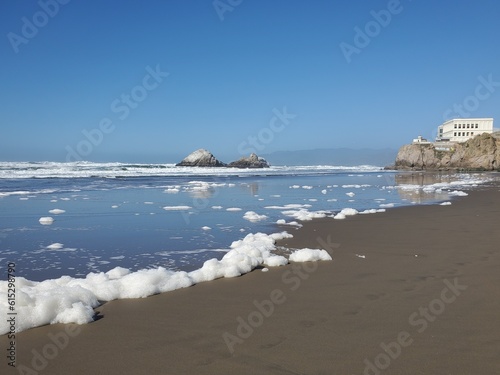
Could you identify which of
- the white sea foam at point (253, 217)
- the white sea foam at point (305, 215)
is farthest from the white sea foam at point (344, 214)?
the white sea foam at point (253, 217)

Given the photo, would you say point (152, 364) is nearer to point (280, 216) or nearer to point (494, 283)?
point (494, 283)

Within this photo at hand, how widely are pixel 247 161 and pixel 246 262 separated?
247 ft

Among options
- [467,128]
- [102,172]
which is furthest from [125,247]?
[467,128]

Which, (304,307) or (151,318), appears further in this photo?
(304,307)

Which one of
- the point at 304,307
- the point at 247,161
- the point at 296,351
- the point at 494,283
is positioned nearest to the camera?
the point at 296,351

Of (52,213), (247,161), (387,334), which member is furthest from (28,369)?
(247,161)

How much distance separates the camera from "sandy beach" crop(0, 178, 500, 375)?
2807 millimetres

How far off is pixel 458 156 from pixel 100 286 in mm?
66108

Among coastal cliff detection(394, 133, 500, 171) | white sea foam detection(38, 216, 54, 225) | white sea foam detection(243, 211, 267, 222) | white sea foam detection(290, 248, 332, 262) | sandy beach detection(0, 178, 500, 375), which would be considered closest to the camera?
sandy beach detection(0, 178, 500, 375)

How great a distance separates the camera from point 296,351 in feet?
9.77

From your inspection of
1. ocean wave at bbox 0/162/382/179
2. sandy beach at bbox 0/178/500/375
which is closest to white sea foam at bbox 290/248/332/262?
sandy beach at bbox 0/178/500/375

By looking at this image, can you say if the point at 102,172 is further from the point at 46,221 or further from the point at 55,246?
the point at 55,246

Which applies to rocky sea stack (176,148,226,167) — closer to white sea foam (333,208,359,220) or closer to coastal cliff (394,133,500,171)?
coastal cliff (394,133,500,171)

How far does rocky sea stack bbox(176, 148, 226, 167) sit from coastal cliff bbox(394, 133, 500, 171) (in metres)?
34.3
